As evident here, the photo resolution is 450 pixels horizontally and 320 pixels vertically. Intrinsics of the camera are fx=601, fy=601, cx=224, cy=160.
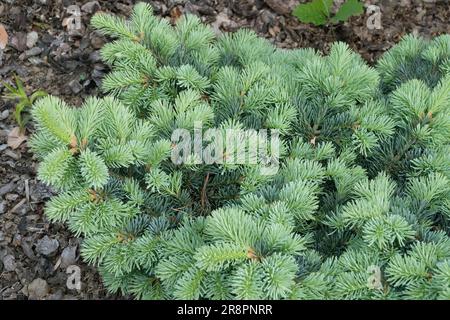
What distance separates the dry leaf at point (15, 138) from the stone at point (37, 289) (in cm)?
78

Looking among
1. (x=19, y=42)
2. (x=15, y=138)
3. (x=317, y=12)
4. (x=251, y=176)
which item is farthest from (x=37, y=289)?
(x=317, y=12)

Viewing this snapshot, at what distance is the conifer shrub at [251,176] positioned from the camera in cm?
177

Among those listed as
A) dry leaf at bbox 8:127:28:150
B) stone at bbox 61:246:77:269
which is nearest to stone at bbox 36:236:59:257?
stone at bbox 61:246:77:269

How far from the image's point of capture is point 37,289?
2760 mm

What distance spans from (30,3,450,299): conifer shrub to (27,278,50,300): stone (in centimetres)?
67

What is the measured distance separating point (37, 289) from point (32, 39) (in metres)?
1.51

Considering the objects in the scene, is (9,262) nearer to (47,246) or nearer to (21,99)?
(47,246)

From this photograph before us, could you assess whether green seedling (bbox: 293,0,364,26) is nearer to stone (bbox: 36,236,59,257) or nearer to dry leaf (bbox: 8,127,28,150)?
dry leaf (bbox: 8,127,28,150)

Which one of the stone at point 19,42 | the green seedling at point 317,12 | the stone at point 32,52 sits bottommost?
the stone at point 32,52

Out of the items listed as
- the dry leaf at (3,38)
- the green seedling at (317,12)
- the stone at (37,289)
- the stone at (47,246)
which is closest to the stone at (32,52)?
the dry leaf at (3,38)

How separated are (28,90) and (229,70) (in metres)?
1.56

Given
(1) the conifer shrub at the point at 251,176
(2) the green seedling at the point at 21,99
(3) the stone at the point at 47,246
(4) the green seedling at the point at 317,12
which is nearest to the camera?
(1) the conifer shrub at the point at 251,176

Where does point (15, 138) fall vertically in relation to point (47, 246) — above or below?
above

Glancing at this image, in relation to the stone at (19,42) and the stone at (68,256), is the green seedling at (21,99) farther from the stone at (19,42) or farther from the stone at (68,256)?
the stone at (68,256)
